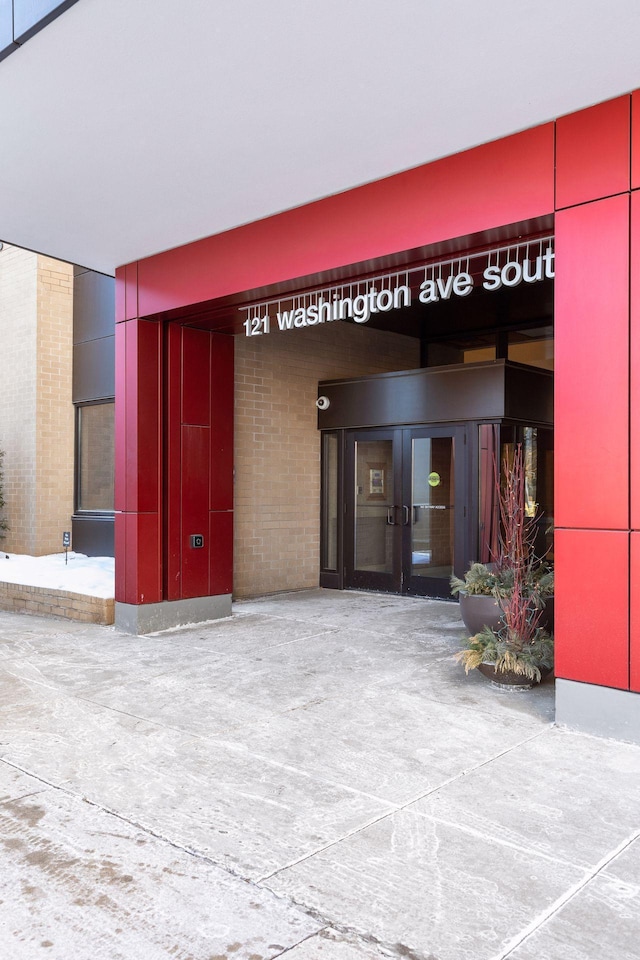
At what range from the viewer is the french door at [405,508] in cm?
859

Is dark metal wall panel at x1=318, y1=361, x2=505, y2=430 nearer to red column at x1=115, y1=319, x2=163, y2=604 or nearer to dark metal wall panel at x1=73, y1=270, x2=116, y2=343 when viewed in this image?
red column at x1=115, y1=319, x2=163, y2=604

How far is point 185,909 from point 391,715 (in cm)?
220

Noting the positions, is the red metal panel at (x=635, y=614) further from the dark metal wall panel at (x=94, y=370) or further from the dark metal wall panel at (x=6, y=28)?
the dark metal wall panel at (x=94, y=370)

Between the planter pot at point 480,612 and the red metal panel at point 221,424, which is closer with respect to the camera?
the planter pot at point 480,612

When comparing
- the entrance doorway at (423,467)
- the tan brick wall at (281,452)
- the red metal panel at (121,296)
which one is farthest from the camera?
the tan brick wall at (281,452)

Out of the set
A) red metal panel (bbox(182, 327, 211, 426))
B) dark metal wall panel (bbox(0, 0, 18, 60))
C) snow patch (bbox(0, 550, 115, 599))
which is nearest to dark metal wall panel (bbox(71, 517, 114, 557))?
snow patch (bbox(0, 550, 115, 599))

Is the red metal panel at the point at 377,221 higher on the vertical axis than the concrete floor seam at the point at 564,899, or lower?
higher

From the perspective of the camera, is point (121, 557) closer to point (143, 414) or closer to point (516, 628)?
point (143, 414)

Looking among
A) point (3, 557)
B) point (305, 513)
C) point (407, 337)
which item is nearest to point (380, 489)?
point (305, 513)

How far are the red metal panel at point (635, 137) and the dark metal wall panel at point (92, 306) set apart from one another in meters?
7.69

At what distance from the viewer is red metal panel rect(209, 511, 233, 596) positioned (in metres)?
7.56

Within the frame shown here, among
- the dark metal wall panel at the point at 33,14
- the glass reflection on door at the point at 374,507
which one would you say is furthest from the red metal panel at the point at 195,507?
the dark metal wall panel at the point at 33,14

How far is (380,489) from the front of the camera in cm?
930

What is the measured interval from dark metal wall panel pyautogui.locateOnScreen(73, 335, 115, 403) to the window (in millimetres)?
160
